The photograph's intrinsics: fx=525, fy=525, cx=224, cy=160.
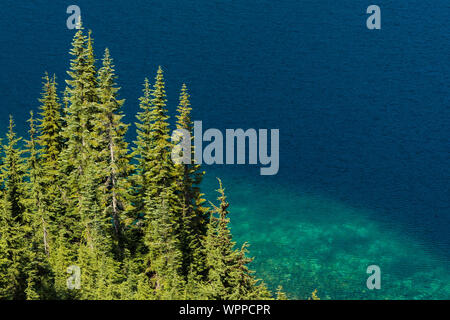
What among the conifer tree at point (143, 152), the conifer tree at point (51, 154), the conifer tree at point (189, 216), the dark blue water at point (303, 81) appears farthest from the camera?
the dark blue water at point (303, 81)

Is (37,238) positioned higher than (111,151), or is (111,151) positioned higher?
(111,151)

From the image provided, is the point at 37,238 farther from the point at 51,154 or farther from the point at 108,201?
the point at 51,154

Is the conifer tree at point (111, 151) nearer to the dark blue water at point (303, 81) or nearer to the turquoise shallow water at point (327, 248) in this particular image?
the turquoise shallow water at point (327, 248)

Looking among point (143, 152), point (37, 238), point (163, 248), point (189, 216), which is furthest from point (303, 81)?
point (37, 238)

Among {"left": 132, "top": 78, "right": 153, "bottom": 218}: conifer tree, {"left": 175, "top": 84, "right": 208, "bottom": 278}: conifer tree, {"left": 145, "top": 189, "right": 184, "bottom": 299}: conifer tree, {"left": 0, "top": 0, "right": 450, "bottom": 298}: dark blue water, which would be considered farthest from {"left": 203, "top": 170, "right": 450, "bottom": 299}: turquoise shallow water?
{"left": 132, "top": 78, "right": 153, "bottom": 218}: conifer tree

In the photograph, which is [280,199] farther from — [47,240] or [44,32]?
[44,32]

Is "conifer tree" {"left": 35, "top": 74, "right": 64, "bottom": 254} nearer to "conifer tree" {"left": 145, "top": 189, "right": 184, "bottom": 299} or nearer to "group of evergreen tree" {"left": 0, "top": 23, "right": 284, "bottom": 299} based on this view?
"group of evergreen tree" {"left": 0, "top": 23, "right": 284, "bottom": 299}

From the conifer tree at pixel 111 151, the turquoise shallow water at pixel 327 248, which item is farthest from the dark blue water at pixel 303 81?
the conifer tree at pixel 111 151
